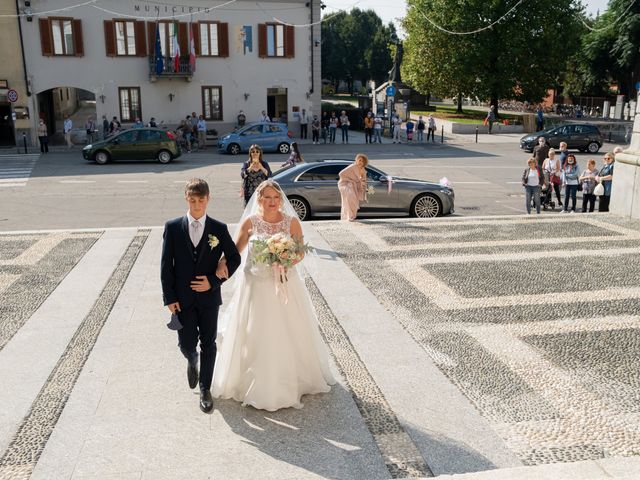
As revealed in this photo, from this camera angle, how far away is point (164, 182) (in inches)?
844

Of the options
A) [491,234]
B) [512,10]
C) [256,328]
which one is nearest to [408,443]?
[256,328]

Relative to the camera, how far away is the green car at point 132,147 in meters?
26.5

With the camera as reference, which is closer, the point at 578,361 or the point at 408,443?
the point at 408,443

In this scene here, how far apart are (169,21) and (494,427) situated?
32.9m

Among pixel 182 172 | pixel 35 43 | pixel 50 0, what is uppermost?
pixel 50 0

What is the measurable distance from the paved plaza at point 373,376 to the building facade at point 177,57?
2572 centimetres

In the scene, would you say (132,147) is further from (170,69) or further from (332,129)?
(332,129)

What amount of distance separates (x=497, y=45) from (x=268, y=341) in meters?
45.5

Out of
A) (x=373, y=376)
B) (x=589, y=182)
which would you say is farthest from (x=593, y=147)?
(x=373, y=376)

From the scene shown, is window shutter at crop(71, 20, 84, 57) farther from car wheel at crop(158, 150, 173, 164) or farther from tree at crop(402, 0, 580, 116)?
tree at crop(402, 0, 580, 116)

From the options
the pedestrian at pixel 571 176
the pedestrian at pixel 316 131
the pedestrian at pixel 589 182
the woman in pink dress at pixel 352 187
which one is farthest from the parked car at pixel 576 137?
the woman in pink dress at pixel 352 187

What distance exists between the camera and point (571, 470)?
455 centimetres

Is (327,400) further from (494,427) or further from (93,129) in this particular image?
(93,129)

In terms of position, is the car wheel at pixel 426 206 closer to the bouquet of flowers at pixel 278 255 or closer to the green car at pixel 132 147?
the bouquet of flowers at pixel 278 255
